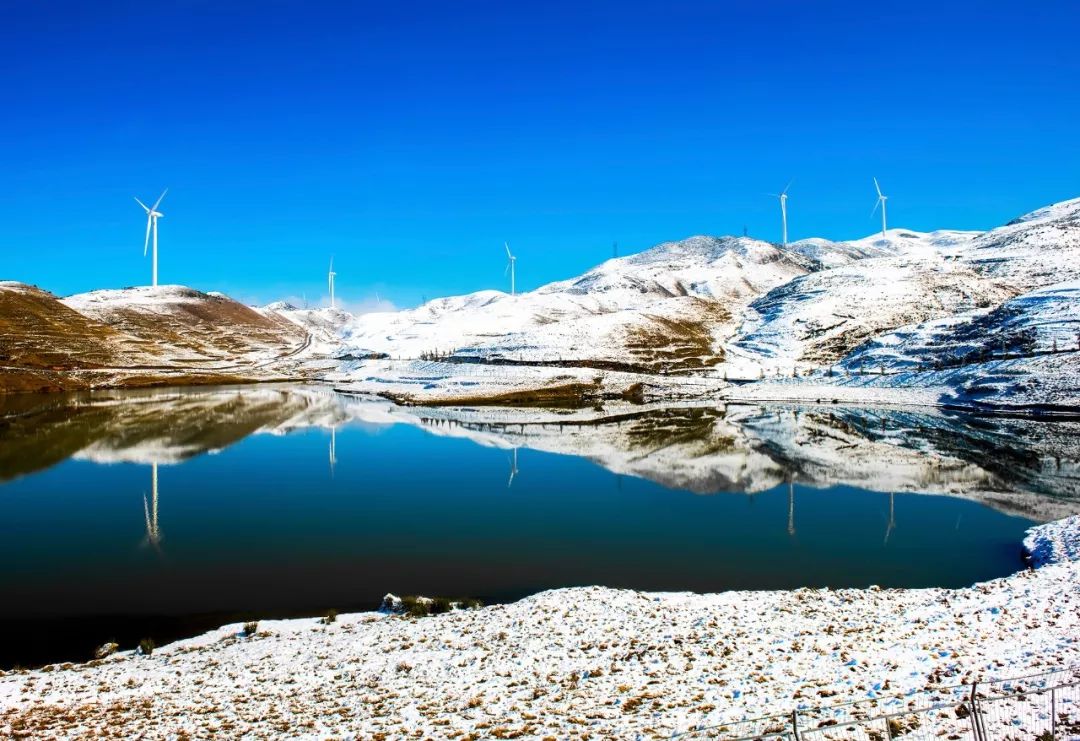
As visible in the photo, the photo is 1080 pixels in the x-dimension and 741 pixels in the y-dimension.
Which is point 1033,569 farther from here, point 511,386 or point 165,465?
point 511,386

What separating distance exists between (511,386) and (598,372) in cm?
1890

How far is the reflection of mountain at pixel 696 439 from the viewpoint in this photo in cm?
4938

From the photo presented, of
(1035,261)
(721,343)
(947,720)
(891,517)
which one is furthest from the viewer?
(1035,261)

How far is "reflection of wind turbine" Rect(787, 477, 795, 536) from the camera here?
3600cm

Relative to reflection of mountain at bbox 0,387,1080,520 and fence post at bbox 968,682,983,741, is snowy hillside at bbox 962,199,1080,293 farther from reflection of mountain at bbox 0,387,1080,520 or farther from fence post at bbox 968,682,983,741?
fence post at bbox 968,682,983,741

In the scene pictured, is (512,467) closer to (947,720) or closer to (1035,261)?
(947,720)

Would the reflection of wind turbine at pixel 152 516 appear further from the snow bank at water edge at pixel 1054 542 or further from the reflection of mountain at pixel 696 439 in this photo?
the snow bank at water edge at pixel 1054 542

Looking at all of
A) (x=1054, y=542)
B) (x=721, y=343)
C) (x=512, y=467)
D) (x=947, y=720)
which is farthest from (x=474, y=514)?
(x=721, y=343)

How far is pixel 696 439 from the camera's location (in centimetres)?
7069

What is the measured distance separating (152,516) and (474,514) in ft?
61.9

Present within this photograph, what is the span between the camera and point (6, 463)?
191ft

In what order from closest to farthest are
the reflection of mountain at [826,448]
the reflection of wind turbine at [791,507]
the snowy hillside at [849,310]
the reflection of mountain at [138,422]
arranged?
the reflection of wind turbine at [791,507] → the reflection of mountain at [826,448] → the reflection of mountain at [138,422] → the snowy hillside at [849,310]

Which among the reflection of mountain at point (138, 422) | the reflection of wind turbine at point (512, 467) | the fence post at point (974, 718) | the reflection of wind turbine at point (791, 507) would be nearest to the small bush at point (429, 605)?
the fence post at point (974, 718)

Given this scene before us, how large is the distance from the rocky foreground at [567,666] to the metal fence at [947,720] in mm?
619
